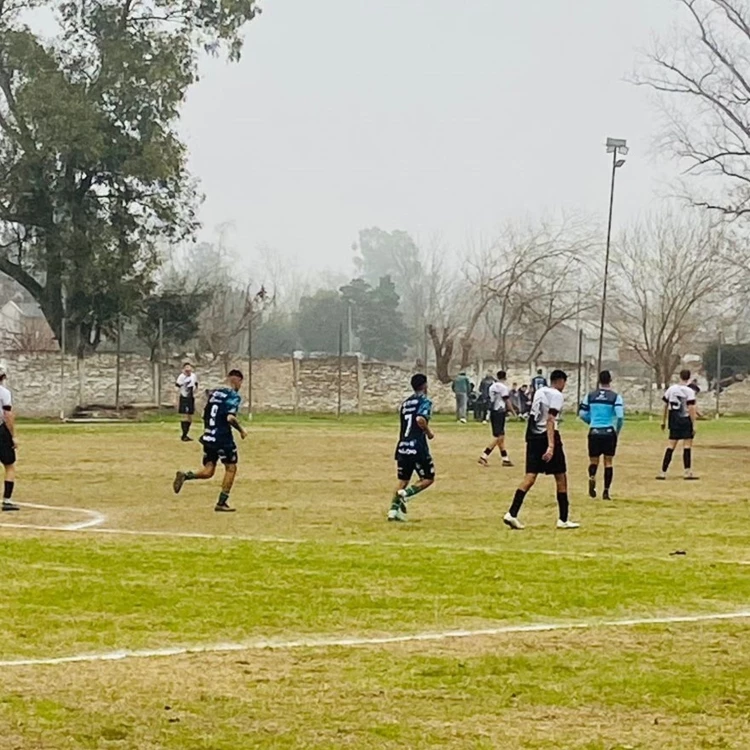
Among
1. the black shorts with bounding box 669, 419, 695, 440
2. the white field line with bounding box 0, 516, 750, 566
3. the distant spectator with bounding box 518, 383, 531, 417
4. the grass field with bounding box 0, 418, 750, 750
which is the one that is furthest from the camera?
the distant spectator with bounding box 518, 383, 531, 417

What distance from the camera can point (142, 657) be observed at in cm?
1032

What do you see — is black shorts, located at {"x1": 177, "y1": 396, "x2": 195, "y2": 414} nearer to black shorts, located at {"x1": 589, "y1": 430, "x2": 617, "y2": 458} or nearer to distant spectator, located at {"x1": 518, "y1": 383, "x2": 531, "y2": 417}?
black shorts, located at {"x1": 589, "y1": 430, "x2": 617, "y2": 458}

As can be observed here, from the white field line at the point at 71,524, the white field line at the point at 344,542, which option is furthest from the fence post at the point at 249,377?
the white field line at the point at 344,542

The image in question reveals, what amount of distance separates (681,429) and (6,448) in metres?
11.7

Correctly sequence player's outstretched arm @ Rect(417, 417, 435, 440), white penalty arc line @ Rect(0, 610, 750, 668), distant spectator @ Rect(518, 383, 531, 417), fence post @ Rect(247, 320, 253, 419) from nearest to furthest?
white penalty arc line @ Rect(0, 610, 750, 668) < player's outstretched arm @ Rect(417, 417, 435, 440) < distant spectator @ Rect(518, 383, 531, 417) < fence post @ Rect(247, 320, 253, 419)

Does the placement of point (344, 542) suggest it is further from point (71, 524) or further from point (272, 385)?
point (272, 385)

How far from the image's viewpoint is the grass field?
27.2 feet

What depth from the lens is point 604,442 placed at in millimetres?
23219

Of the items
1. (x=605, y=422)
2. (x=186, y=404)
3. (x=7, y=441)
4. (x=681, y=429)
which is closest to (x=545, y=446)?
(x=605, y=422)

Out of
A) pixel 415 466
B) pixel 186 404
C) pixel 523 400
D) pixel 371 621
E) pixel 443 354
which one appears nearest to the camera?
pixel 371 621

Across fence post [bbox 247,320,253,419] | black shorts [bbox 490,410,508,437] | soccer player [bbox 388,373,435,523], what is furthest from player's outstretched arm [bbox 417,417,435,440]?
fence post [bbox 247,320,253,419]

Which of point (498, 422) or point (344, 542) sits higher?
point (498, 422)

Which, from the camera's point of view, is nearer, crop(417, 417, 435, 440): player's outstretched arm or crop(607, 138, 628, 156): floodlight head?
crop(417, 417, 435, 440): player's outstretched arm

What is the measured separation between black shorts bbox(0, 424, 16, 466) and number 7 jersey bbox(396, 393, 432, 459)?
4994 mm
